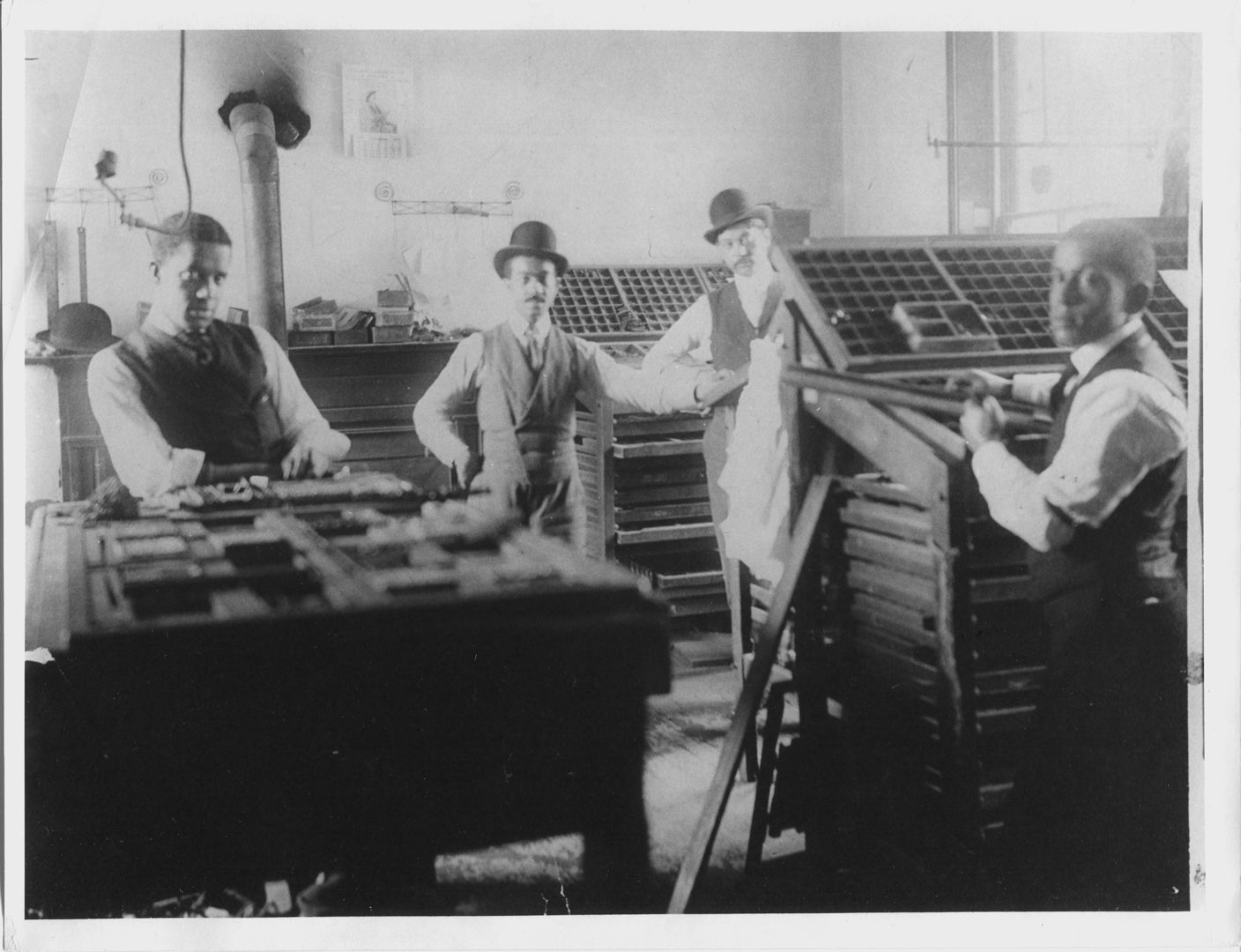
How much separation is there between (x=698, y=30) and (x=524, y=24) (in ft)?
1.11

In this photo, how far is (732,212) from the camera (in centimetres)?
201

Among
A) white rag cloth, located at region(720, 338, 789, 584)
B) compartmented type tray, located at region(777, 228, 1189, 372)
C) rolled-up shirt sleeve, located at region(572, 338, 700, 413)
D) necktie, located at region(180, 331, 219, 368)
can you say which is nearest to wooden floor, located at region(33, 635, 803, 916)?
white rag cloth, located at region(720, 338, 789, 584)

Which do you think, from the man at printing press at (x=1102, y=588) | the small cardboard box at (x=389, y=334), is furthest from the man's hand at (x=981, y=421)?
the small cardboard box at (x=389, y=334)

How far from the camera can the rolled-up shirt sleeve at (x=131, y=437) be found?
1.99 meters

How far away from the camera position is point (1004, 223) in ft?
6.64

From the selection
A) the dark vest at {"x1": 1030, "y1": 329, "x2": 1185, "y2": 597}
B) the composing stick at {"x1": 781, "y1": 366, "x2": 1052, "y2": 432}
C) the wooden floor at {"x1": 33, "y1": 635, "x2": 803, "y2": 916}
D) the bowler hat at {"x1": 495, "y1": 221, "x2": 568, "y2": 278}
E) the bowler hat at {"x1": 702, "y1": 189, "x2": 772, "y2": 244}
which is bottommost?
the wooden floor at {"x1": 33, "y1": 635, "x2": 803, "y2": 916}

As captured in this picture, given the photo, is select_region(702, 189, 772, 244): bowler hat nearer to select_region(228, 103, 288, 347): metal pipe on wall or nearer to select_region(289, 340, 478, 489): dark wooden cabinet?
select_region(289, 340, 478, 489): dark wooden cabinet

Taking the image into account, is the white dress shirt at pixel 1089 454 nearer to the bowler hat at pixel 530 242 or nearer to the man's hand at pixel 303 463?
the bowler hat at pixel 530 242

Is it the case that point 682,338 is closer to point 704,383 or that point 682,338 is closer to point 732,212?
point 704,383

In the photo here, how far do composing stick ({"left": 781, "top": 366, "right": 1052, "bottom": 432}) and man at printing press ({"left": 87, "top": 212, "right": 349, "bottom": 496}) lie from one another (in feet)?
3.16

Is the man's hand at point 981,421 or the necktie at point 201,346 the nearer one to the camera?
the man's hand at point 981,421

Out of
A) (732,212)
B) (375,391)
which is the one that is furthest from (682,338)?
(375,391)

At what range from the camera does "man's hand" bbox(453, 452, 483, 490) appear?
2.03m

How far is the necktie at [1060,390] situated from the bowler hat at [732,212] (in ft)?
2.02
